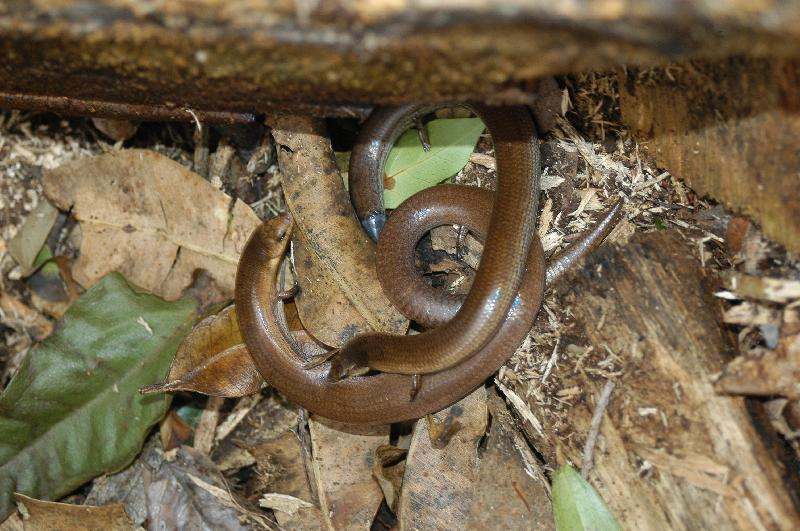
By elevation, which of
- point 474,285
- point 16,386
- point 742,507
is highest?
point 474,285

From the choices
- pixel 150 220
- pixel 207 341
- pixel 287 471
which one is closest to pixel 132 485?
pixel 287 471

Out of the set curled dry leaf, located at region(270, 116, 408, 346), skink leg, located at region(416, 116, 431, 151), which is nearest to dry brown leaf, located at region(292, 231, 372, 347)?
curled dry leaf, located at region(270, 116, 408, 346)

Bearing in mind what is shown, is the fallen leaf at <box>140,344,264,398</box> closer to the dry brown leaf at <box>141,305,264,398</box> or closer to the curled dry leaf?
the dry brown leaf at <box>141,305,264,398</box>

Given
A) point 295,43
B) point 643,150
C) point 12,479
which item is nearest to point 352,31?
point 295,43

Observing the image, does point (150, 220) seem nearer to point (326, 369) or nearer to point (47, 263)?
point (47, 263)

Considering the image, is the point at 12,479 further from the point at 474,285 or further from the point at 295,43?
the point at 295,43

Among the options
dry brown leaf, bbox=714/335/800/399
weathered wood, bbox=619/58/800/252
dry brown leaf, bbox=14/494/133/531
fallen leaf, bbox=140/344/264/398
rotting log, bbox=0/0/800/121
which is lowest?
dry brown leaf, bbox=14/494/133/531

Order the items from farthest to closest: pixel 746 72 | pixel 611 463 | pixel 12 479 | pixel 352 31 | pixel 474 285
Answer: pixel 12 479 < pixel 474 285 < pixel 611 463 < pixel 746 72 < pixel 352 31
